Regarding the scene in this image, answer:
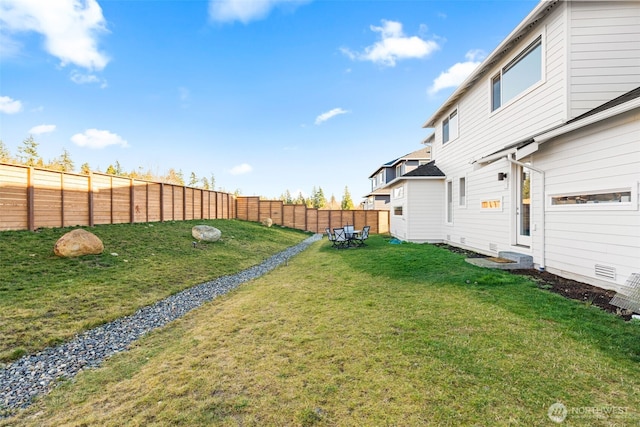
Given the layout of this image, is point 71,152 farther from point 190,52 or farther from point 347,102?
point 347,102

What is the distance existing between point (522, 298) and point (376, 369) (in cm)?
345

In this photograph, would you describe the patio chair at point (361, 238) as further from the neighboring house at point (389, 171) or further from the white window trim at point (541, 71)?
the neighboring house at point (389, 171)

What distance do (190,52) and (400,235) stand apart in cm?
1554

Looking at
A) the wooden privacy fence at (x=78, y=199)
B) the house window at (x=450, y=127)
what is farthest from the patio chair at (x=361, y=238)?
the wooden privacy fence at (x=78, y=199)

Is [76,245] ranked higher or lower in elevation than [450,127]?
lower

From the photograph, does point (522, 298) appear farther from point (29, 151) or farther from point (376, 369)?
point (29, 151)

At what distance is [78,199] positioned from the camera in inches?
415

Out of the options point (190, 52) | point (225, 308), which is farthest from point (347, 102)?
point (225, 308)

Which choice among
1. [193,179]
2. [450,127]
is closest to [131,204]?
[450,127]

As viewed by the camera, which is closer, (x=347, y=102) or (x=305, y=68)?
(x=305, y=68)

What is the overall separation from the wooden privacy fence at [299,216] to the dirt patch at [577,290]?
18544 mm

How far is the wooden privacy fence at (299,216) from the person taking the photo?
981 inches

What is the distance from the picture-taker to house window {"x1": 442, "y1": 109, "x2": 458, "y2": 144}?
11.5m

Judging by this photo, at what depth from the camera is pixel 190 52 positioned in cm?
1511
